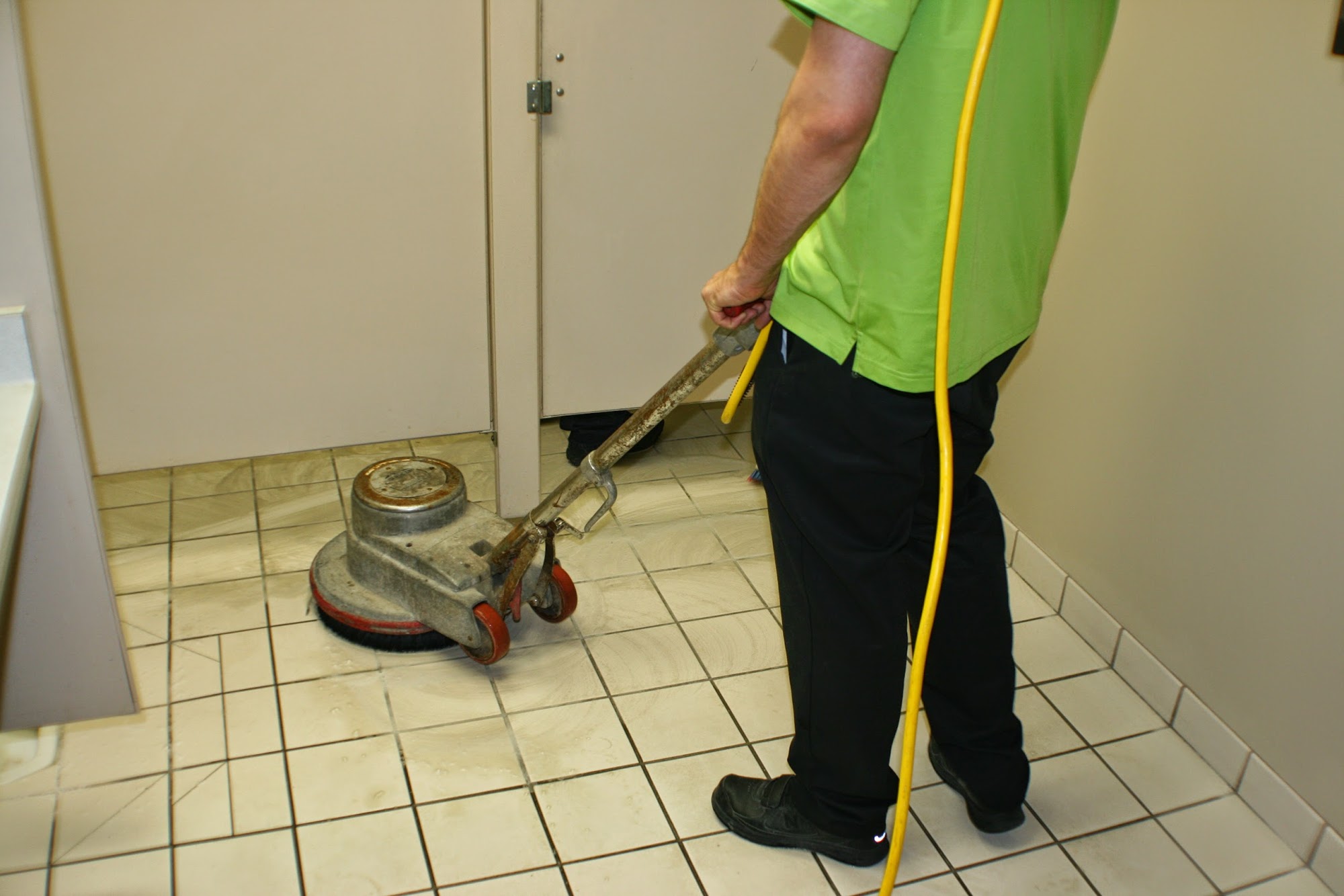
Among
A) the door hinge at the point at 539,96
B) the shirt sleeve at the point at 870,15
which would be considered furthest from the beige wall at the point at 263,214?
the shirt sleeve at the point at 870,15

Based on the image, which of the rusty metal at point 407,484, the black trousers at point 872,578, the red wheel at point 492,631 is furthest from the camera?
the rusty metal at point 407,484

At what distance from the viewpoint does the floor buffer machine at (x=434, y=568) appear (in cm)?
188

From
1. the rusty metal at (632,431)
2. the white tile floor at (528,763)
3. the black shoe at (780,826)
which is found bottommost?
the white tile floor at (528,763)

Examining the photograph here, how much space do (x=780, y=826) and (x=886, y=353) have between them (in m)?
0.75

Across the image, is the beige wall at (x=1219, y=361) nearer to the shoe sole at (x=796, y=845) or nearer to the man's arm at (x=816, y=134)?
the shoe sole at (x=796, y=845)

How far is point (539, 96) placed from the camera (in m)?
1.98

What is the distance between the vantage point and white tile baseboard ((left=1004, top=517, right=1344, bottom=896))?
1.68 m

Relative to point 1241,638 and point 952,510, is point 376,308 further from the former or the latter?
point 1241,638

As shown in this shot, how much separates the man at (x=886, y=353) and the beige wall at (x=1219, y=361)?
399mm

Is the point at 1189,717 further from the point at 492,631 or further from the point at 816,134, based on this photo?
the point at 816,134

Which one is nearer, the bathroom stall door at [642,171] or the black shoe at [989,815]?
the black shoe at [989,815]

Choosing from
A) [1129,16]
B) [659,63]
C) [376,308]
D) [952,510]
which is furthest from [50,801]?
[1129,16]

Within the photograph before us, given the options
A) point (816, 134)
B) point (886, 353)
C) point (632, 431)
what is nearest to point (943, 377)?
point (886, 353)

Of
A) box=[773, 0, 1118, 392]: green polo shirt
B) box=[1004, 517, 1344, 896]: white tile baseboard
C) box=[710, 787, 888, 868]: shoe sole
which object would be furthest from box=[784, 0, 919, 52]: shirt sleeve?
box=[1004, 517, 1344, 896]: white tile baseboard
